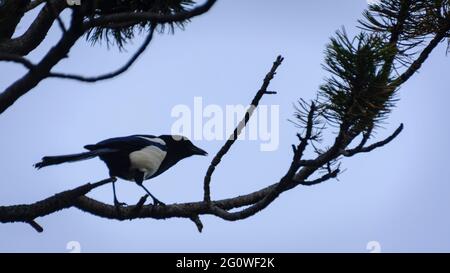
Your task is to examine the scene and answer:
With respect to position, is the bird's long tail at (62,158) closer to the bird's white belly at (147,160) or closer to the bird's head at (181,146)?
the bird's white belly at (147,160)

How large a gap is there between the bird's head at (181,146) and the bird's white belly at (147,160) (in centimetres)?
45

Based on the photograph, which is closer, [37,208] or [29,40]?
[37,208]

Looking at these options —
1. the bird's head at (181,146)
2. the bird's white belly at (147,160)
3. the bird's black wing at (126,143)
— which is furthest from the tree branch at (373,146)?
the bird's head at (181,146)

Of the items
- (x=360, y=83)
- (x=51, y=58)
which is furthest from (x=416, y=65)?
(x=51, y=58)

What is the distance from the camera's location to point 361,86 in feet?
8.88

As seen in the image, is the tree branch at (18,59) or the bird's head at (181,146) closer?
the tree branch at (18,59)

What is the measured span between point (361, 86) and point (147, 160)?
239 centimetres

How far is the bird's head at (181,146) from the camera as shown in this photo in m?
5.57

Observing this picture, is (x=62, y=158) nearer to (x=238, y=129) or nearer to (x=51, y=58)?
(x=238, y=129)

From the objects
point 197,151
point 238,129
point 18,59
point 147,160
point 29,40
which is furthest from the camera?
point 197,151
